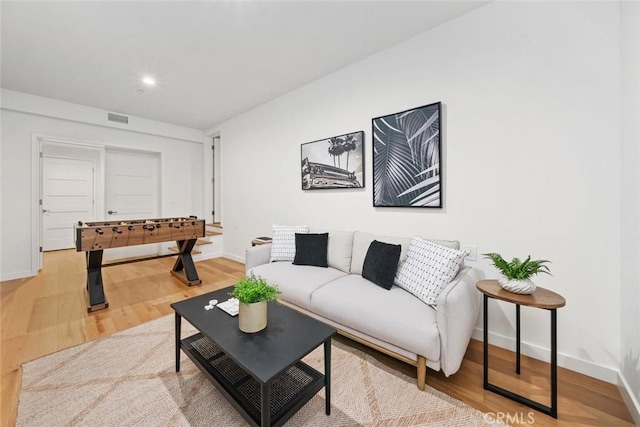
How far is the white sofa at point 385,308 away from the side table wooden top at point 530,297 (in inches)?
6.0

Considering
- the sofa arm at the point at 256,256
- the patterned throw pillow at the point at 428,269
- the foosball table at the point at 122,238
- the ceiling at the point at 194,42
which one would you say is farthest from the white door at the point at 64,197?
the patterned throw pillow at the point at 428,269

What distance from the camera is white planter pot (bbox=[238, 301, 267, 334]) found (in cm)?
140

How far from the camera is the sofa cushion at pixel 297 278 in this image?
218 centimetres

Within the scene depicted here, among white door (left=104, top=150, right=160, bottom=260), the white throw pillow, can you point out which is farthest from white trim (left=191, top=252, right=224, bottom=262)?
the white throw pillow

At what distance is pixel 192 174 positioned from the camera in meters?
5.64

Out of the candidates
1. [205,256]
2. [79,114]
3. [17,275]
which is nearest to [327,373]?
[205,256]

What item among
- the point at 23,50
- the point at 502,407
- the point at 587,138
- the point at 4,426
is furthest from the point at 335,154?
the point at 23,50

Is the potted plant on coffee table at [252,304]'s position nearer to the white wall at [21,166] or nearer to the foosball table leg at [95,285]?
the foosball table leg at [95,285]

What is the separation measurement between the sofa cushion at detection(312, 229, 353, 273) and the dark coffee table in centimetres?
103

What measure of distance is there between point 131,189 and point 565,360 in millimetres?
6832

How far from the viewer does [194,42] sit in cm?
250

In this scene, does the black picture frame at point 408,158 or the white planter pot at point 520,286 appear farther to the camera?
the black picture frame at point 408,158

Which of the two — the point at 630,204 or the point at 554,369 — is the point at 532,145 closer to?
the point at 630,204

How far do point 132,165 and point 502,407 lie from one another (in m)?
6.58
